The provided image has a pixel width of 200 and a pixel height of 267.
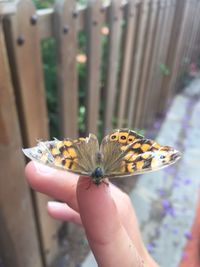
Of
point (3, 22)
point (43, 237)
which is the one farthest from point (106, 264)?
point (43, 237)

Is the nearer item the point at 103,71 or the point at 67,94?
the point at 67,94

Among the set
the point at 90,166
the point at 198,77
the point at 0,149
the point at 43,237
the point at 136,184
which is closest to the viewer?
the point at 90,166

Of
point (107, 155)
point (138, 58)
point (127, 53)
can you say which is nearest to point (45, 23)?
point (107, 155)

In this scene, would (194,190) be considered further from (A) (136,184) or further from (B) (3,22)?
(B) (3,22)

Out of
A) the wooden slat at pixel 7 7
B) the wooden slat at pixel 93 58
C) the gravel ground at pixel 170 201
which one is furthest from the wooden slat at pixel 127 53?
the wooden slat at pixel 7 7

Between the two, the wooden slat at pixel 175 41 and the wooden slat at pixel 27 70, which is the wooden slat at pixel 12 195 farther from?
the wooden slat at pixel 175 41

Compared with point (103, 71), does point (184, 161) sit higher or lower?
lower
